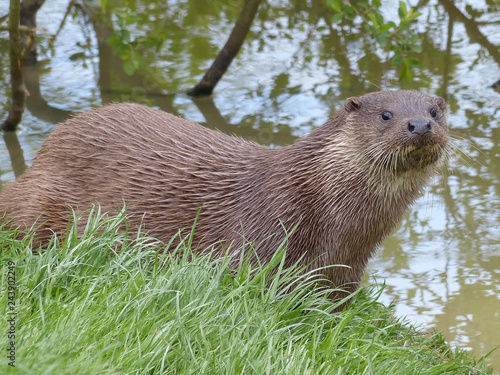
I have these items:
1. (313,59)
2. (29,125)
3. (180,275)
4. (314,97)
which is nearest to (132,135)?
(180,275)

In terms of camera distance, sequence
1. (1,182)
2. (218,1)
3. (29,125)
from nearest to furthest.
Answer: (1,182) → (29,125) → (218,1)

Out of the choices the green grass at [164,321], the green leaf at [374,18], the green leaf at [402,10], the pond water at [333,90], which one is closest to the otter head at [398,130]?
the green grass at [164,321]

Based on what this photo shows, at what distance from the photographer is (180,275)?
320 centimetres

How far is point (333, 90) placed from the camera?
7.22 metres

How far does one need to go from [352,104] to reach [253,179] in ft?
2.10

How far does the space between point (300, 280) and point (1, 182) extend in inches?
114

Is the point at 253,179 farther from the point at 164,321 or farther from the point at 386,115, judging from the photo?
the point at 164,321

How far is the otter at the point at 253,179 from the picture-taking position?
3.66 m

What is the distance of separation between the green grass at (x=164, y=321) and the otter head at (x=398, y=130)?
0.68 m

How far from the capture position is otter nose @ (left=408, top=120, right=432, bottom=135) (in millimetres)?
3490

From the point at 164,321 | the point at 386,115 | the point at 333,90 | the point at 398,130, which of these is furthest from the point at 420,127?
the point at 333,90

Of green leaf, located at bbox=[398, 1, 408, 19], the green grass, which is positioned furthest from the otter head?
green leaf, located at bbox=[398, 1, 408, 19]

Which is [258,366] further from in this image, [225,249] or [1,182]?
[1,182]

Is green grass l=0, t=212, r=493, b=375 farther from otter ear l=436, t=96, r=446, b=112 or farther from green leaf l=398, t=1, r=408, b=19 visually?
green leaf l=398, t=1, r=408, b=19
